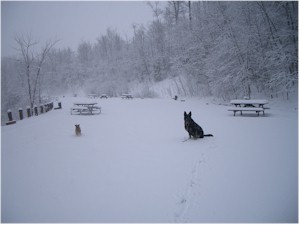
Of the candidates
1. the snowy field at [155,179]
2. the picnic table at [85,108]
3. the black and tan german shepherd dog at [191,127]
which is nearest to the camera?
the snowy field at [155,179]

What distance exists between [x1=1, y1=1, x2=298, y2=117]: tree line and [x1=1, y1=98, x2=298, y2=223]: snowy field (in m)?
8.61

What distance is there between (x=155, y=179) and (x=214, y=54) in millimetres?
17151

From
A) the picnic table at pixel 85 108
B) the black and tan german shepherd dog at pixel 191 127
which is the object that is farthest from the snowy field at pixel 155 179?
the picnic table at pixel 85 108

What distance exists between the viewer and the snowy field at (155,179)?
3664 mm

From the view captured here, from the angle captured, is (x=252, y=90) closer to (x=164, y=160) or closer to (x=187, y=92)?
(x=187, y=92)

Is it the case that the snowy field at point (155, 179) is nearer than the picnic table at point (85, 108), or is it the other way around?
the snowy field at point (155, 179)

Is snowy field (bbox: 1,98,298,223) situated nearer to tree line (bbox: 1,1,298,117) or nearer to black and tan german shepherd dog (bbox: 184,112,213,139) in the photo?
black and tan german shepherd dog (bbox: 184,112,213,139)

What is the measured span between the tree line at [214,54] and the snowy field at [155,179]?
28.2 feet

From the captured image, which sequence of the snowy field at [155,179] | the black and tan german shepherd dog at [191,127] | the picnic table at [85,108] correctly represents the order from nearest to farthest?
the snowy field at [155,179]
the black and tan german shepherd dog at [191,127]
the picnic table at [85,108]

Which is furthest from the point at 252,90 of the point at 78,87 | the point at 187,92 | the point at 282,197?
the point at 78,87

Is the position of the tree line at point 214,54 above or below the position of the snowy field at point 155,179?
above

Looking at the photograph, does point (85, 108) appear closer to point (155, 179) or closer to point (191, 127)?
point (191, 127)

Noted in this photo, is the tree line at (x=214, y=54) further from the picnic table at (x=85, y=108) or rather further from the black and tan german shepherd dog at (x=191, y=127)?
the black and tan german shepherd dog at (x=191, y=127)

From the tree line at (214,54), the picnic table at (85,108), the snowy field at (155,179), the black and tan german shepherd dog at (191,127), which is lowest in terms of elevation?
the snowy field at (155,179)
